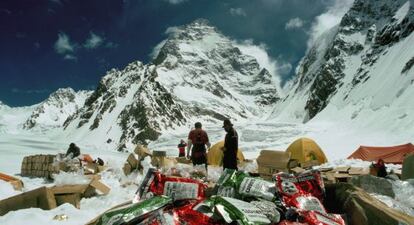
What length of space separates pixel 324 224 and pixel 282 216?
0.48 m

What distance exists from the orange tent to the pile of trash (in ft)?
46.9

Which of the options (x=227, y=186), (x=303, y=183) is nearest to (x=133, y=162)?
(x=227, y=186)

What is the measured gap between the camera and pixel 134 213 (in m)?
3.29

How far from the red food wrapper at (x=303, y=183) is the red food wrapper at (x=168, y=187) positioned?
81 centimetres

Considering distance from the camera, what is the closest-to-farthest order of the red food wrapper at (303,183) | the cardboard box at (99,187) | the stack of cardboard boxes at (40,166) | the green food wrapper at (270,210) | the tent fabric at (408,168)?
the green food wrapper at (270,210)
the red food wrapper at (303,183)
the tent fabric at (408,168)
the cardboard box at (99,187)
the stack of cardboard boxes at (40,166)

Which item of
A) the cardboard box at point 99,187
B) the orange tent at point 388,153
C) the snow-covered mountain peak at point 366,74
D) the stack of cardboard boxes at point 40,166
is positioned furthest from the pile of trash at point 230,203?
the snow-covered mountain peak at point 366,74

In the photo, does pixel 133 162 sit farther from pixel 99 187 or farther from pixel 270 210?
pixel 270 210

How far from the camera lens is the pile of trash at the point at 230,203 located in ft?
10.8

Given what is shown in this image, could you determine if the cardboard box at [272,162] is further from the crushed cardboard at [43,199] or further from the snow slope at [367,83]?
the snow slope at [367,83]

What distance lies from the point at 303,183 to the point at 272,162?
6.64m

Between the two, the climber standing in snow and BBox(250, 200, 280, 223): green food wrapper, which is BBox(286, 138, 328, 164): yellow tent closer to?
the climber standing in snow

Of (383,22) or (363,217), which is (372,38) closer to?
(383,22)

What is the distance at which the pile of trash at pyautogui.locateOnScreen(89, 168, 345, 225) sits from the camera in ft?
10.8

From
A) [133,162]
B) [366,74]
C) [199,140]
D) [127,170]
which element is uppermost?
[366,74]
